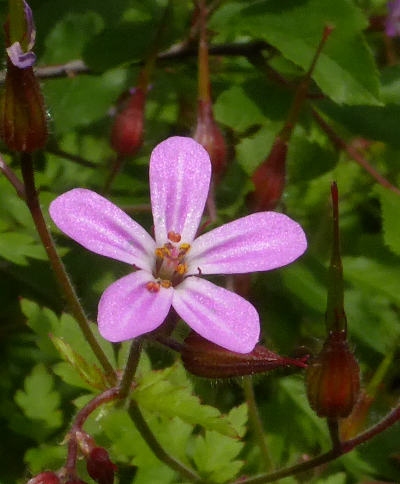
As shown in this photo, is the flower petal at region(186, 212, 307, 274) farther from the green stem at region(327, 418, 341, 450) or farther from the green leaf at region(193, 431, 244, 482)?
the green leaf at region(193, 431, 244, 482)

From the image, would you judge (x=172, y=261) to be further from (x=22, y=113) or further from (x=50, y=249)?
(x=22, y=113)

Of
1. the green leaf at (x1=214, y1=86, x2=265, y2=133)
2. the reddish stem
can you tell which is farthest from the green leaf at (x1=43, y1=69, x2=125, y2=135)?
the reddish stem

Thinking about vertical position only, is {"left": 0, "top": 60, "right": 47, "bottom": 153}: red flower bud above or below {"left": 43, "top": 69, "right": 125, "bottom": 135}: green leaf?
below

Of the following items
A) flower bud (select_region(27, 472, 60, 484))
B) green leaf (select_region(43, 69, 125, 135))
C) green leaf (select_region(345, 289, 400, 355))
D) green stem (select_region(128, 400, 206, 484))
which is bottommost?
flower bud (select_region(27, 472, 60, 484))

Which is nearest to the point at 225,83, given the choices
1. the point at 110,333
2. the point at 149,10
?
the point at 149,10

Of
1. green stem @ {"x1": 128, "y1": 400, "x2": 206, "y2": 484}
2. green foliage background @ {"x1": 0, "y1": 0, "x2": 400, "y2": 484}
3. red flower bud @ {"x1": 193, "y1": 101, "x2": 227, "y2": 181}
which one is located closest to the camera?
green stem @ {"x1": 128, "y1": 400, "x2": 206, "y2": 484}

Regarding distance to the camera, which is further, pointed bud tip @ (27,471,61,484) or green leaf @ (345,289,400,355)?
green leaf @ (345,289,400,355)

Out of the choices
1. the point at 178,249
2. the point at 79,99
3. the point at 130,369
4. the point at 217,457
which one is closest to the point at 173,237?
the point at 178,249

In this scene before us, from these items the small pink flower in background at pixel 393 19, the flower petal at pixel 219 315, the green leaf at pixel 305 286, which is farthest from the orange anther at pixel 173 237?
the small pink flower in background at pixel 393 19

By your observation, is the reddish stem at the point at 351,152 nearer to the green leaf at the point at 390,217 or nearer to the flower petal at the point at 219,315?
the green leaf at the point at 390,217
